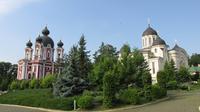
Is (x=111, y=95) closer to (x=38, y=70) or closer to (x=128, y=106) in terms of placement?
(x=128, y=106)

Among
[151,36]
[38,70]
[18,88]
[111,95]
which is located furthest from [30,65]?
[111,95]

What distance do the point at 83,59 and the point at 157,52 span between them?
2581 centimetres

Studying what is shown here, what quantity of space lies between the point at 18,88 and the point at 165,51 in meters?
33.2

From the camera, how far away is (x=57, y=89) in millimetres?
30547

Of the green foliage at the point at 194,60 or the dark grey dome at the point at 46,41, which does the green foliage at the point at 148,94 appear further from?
the green foliage at the point at 194,60

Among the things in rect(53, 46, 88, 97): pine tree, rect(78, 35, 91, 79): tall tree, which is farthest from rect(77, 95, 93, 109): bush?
rect(78, 35, 91, 79): tall tree

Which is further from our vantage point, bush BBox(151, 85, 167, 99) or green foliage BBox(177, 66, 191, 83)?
green foliage BBox(177, 66, 191, 83)

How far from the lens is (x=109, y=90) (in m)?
22.9

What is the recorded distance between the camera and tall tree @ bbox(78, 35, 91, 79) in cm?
3518

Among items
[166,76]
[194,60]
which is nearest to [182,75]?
[166,76]

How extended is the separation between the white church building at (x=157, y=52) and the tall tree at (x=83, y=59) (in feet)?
66.8

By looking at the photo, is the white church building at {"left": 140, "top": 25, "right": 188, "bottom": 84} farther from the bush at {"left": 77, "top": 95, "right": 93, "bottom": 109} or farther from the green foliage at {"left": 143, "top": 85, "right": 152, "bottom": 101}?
the bush at {"left": 77, "top": 95, "right": 93, "bottom": 109}

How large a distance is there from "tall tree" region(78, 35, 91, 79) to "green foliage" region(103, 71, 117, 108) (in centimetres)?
1100

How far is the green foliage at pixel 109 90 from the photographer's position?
22.6m
